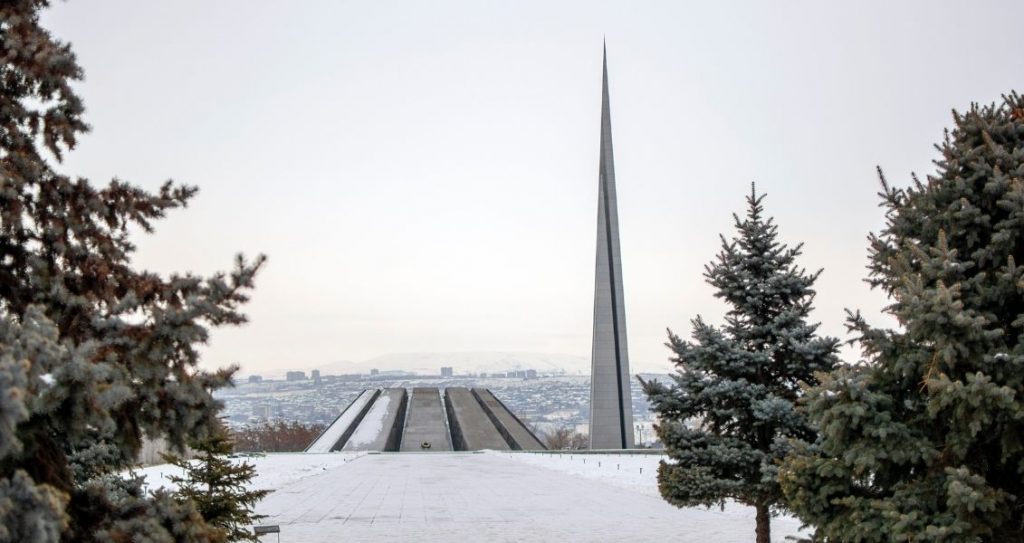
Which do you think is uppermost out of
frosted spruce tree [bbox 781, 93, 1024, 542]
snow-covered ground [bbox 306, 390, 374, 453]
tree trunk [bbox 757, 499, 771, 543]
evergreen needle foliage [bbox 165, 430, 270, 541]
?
frosted spruce tree [bbox 781, 93, 1024, 542]

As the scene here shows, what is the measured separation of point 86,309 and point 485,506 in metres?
14.0

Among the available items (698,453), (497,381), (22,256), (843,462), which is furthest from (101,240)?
(497,381)

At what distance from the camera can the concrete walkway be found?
1336 cm

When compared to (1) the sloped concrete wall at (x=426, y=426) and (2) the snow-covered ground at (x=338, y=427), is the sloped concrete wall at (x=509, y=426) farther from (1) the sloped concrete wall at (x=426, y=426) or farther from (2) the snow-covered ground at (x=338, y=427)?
(2) the snow-covered ground at (x=338, y=427)

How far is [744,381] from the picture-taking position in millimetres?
9531

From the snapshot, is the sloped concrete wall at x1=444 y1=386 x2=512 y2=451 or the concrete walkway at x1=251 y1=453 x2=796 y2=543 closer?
the concrete walkway at x1=251 y1=453 x2=796 y2=543

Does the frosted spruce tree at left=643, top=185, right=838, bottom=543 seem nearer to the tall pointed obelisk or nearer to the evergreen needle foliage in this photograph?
the evergreen needle foliage

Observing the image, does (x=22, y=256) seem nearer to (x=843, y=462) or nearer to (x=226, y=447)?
(x=226, y=447)

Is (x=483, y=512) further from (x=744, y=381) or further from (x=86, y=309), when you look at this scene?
(x=86, y=309)

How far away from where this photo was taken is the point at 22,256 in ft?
14.8

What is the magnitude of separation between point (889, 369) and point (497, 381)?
189 metres

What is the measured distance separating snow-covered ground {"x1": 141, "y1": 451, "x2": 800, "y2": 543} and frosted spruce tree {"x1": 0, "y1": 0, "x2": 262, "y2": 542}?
562 cm

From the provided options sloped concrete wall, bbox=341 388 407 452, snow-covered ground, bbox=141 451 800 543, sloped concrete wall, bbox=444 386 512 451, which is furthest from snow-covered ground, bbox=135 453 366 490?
sloped concrete wall, bbox=444 386 512 451

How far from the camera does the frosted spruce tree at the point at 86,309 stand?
3701 millimetres
